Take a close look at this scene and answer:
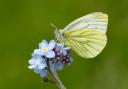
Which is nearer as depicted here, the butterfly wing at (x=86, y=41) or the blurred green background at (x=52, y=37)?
the butterfly wing at (x=86, y=41)

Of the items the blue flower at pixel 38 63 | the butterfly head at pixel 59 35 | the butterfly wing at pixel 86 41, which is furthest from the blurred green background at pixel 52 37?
the blue flower at pixel 38 63

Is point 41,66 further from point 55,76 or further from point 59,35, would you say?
point 59,35

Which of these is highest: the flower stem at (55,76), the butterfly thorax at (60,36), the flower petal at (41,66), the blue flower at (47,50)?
the butterfly thorax at (60,36)

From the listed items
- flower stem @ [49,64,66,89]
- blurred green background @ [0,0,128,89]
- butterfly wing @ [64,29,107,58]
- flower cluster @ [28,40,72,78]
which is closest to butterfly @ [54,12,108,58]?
butterfly wing @ [64,29,107,58]

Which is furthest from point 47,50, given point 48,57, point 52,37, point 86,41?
point 52,37

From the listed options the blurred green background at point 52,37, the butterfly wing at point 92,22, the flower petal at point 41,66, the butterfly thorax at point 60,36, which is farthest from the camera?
the blurred green background at point 52,37

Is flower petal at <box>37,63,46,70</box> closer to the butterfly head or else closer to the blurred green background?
the butterfly head

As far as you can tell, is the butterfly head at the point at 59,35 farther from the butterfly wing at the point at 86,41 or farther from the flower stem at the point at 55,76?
the flower stem at the point at 55,76
